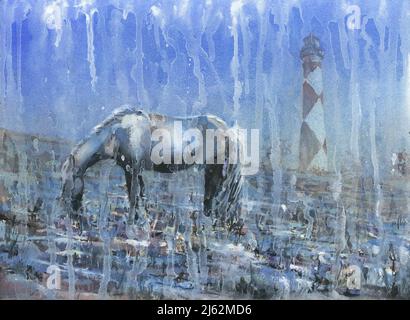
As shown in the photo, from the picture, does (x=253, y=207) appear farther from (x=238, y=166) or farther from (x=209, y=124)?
(x=209, y=124)

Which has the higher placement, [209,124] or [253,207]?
[209,124]

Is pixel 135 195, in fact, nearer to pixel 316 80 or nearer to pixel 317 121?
pixel 317 121

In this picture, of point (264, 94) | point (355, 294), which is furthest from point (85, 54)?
point (355, 294)

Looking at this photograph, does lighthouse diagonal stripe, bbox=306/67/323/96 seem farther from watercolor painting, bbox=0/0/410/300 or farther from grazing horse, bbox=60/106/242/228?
grazing horse, bbox=60/106/242/228

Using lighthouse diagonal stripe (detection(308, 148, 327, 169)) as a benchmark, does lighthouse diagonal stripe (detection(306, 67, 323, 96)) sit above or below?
above

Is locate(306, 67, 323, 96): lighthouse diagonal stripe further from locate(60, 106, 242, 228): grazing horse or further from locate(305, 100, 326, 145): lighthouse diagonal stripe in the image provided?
locate(60, 106, 242, 228): grazing horse

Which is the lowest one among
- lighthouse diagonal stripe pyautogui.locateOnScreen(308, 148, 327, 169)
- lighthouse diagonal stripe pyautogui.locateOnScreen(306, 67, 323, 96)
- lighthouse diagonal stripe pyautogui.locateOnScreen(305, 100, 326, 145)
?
lighthouse diagonal stripe pyautogui.locateOnScreen(308, 148, 327, 169)

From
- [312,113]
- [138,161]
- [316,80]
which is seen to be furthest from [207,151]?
[316,80]

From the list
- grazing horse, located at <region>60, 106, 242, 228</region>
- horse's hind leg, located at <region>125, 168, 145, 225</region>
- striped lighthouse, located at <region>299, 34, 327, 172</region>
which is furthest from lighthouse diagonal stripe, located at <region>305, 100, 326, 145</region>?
horse's hind leg, located at <region>125, 168, 145, 225</region>
